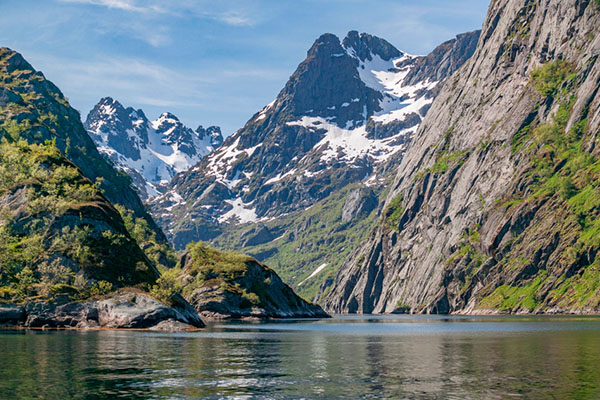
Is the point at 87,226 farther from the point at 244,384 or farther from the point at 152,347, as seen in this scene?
the point at 244,384

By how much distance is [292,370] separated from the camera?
55094 millimetres

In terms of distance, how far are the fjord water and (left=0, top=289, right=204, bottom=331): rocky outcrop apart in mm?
27285

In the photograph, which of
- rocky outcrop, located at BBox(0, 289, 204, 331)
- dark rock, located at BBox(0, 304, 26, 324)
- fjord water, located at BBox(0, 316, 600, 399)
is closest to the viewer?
fjord water, located at BBox(0, 316, 600, 399)

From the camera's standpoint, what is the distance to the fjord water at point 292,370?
40594 millimetres

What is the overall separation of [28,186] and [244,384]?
358 feet

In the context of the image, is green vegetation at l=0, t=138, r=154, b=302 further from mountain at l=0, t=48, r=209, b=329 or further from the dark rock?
the dark rock

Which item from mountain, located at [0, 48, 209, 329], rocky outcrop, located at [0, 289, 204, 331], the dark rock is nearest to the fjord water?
the dark rock

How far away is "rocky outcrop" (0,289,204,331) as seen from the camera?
10656 centimetres

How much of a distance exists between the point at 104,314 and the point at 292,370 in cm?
6945

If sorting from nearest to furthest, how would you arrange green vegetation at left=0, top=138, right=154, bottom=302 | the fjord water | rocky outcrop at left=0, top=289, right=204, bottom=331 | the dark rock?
1. the fjord water
2. the dark rock
3. rocky outcrop at left=0, top=289, right=204, bottom=331
4. green vegetation at left=0, top=138, right=154, bottom=302

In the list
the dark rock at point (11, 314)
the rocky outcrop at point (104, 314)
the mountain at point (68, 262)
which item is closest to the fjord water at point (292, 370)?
the dark rock at point (11, 314)

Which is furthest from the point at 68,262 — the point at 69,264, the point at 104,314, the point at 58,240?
the point at 104,314

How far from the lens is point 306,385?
148ft

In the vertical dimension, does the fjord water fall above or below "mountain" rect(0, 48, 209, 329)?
below
